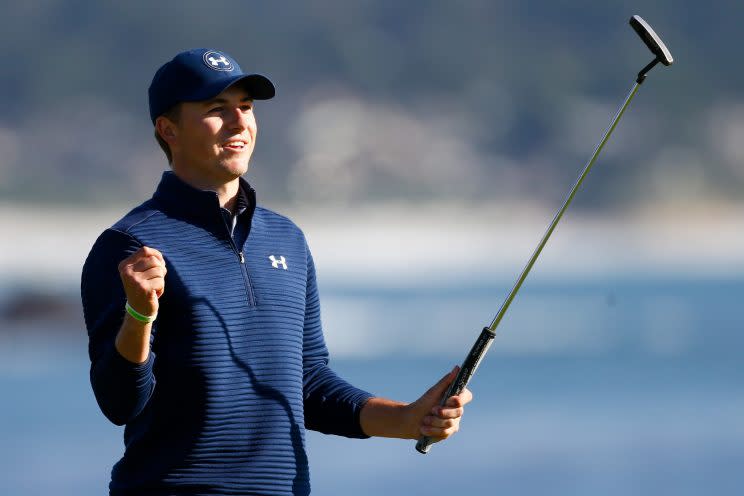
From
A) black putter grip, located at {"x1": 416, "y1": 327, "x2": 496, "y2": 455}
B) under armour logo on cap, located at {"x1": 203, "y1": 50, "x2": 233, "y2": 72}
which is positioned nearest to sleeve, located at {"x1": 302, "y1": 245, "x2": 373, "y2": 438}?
black putter grip, located at {"x1": 416, "y1": 327, "x2": 496, "y2": 455}

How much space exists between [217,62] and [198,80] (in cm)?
7

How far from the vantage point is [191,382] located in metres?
3.35

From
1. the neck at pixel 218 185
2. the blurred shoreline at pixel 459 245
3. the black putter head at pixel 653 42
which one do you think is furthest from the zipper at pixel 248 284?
the blurred shoreline at pixel 459 245

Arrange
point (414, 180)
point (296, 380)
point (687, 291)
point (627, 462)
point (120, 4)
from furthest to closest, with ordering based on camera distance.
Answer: point (120, 4) → point (414, 180) → point (687, 291) → point (627, 462) → point (296, 380)

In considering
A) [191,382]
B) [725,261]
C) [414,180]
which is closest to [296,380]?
[191,382]

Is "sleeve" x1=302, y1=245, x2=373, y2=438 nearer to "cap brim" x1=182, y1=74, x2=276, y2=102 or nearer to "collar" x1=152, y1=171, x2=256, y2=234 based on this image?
"collar" x1=152, y1=171, x2=256, y2=234

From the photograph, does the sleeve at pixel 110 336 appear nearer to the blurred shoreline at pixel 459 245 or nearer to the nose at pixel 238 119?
the nose at pixel 238 119

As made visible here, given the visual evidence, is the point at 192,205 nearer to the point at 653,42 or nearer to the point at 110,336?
the point at 110,336

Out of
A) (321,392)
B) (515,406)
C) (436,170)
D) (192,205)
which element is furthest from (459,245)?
(192,205)

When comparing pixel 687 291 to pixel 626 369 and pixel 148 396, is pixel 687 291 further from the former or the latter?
pixel 148 396

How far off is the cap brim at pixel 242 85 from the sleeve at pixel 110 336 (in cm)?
35

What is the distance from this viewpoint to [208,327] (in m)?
3.36

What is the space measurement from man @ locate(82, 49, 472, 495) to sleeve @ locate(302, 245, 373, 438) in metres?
0.03

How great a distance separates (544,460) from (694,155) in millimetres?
87990
